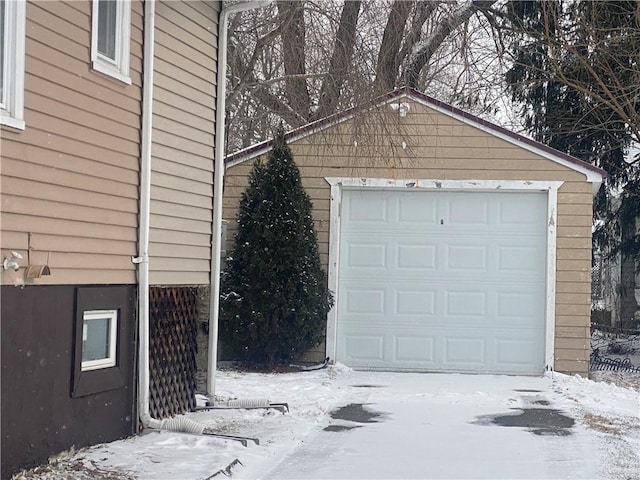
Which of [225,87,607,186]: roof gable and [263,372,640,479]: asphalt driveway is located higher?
[225,87,607,186]: roof gable

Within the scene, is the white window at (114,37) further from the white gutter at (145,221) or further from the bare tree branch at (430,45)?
the bare tree branch at (430,45)

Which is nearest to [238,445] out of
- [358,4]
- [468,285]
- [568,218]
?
[468,285]

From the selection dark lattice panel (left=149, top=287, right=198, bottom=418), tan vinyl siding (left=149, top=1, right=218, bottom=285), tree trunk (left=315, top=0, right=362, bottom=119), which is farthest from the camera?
tree trunk (left=315, top=0, right=362, bottom=119)

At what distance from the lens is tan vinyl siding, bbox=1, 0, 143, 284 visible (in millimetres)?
5508

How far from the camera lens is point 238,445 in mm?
6730

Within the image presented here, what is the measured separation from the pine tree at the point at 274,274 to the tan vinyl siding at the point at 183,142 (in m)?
2.93

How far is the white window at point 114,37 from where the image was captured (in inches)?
262

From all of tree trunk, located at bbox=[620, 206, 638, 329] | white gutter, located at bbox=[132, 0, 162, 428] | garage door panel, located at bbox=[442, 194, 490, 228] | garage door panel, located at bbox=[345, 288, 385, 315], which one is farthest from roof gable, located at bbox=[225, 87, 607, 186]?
tree trunk, located at bbox=[620, 206, 638, 329]

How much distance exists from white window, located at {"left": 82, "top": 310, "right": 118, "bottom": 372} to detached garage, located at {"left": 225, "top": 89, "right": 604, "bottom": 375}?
5.50m

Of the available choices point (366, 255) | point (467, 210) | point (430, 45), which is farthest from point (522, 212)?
point (430, 45)

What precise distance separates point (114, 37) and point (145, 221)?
1495 mm

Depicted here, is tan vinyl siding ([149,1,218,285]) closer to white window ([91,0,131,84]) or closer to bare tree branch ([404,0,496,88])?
white window ([91,0,131,84])

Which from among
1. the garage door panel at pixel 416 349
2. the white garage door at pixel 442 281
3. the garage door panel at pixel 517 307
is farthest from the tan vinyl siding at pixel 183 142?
the garage door panel at pixel 517 307

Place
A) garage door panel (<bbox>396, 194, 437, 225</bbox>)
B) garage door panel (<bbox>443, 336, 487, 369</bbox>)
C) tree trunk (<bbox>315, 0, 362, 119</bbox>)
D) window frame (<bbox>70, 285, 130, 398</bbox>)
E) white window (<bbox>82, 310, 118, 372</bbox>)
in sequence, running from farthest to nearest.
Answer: garage door panel (<bbox>396, 194, 437, 225</bbox>) → garage door panel (<bbox>443, 336, 487, 369</bbox>) → tree trunk (<bbox>315, 0, 362, 119</bbox>) → white window (<bbox>82, 310, 118, 372</bbox>) → window frame (<bbox>70, 285, 130, 398</bbox>)
